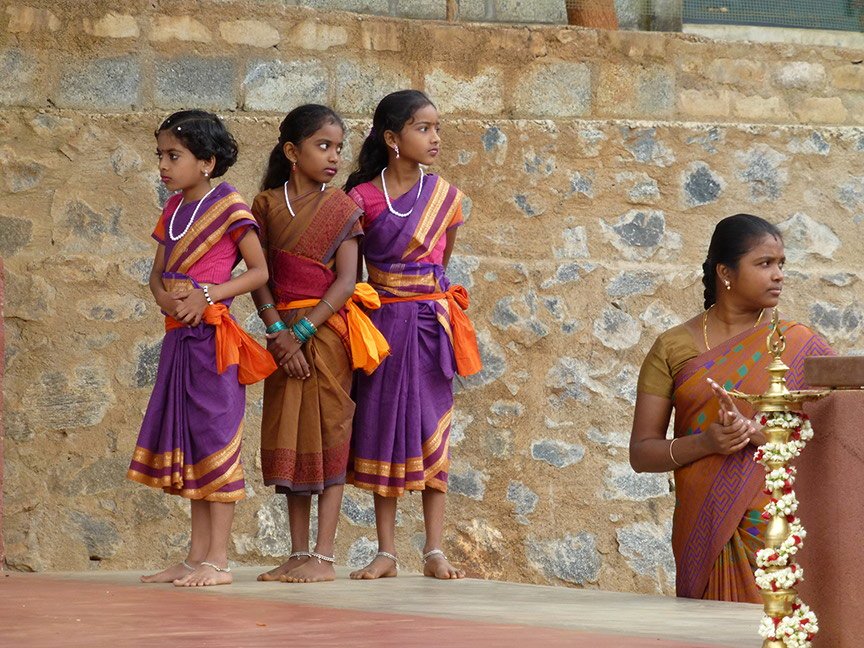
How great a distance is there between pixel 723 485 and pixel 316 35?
3.41m

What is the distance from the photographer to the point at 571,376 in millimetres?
7371

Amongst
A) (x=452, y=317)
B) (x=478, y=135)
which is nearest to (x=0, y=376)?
(x=452, y=317)

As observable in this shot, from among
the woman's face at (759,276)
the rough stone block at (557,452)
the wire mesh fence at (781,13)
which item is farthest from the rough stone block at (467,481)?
the wire mesh fence at (781,13)

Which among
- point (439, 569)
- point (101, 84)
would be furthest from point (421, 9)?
point (439, 569)

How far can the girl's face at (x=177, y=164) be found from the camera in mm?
5719

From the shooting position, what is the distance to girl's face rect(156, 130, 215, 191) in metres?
5.72

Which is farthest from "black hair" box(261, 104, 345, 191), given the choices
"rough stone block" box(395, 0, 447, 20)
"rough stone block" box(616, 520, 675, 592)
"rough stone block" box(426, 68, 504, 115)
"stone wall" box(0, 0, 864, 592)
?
"rough stone block" box(395, 0, 447, 20)

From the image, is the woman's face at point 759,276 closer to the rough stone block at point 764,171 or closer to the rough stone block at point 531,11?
the rough stone block at point 764,171

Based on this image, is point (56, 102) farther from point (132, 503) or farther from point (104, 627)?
point (104, 627)

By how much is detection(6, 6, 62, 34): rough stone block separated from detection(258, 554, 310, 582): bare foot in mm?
2791

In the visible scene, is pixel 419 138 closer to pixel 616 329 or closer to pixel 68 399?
pixel 616 329

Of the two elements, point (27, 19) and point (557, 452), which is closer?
point (27, 19)

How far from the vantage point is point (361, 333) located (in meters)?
5.75

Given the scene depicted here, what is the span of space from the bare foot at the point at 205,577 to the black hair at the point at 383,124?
156 cm
